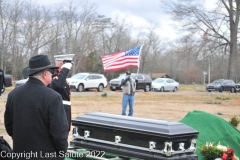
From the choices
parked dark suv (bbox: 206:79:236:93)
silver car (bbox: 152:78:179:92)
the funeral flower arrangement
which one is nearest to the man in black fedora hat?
the funeral flower arrangement

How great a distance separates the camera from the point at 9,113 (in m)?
3.36

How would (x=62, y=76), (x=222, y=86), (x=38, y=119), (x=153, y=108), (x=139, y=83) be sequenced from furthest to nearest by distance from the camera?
(x=222, y=86) → (x=139, y=83) → (x=153, y=108) → (x=62, y=76) → (x=38, y=119)

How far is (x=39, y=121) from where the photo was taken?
304 centimetres

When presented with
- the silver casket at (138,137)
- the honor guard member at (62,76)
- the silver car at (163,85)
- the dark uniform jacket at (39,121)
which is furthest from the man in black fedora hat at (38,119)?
the silver car at (163,85)

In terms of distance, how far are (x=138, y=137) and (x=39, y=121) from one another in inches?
47.4

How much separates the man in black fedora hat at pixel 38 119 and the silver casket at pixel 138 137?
915mm

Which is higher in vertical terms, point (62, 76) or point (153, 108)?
point (62, 76)

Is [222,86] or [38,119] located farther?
[222,86]

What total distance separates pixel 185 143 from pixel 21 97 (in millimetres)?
1728

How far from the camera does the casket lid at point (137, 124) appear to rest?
3.75 meters

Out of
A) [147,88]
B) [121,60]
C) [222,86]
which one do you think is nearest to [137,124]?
[121,60]

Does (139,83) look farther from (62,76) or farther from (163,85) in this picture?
(62,76)

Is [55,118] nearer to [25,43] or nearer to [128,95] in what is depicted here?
[128,95]

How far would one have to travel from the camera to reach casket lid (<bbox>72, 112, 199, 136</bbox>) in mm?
3754
